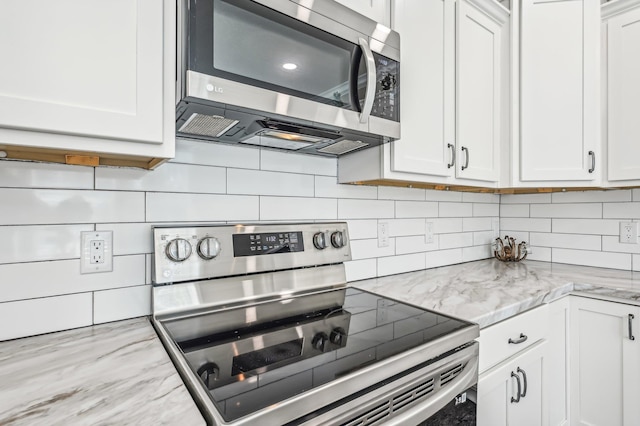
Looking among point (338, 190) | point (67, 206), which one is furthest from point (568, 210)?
point (67, 206)

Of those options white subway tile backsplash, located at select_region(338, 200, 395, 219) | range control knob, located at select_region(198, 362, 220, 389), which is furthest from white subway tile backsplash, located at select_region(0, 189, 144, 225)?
white subway tile backsplash, located at select_region(338, 200, 395, 219)

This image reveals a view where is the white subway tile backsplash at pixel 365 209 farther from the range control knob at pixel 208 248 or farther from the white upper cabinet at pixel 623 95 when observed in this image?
the white upper cabinet at pixel 623 95

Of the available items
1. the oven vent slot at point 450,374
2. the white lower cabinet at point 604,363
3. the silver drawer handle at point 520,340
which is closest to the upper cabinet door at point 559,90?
the white lower cabinet at point 604,363

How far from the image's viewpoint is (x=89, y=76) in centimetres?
71

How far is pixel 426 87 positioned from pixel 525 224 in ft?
4.62

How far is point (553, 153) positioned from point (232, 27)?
171cm

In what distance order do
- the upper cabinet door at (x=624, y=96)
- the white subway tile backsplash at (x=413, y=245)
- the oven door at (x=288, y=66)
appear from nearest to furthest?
1. the oven door at (x=288, y=66)
2. the upper cabinet door at (x=624, y=96)
3. the white subway tile backsplash at (x=413, y=245)

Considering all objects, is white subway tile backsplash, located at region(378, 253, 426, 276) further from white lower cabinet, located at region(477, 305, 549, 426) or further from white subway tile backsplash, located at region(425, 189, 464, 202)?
white lower cabinet, located at region(477, 305, 549, 426)

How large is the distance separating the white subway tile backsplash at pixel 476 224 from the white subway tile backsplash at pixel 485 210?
33mm

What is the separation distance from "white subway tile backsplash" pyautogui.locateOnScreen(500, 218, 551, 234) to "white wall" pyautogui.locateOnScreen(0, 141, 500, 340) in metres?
1.25

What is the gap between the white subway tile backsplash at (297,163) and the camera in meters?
1.34

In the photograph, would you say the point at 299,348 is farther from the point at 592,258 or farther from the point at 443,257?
the point at 592,258

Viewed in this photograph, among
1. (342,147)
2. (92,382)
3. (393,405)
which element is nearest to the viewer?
(92,382)

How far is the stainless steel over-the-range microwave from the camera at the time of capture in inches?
32.1
